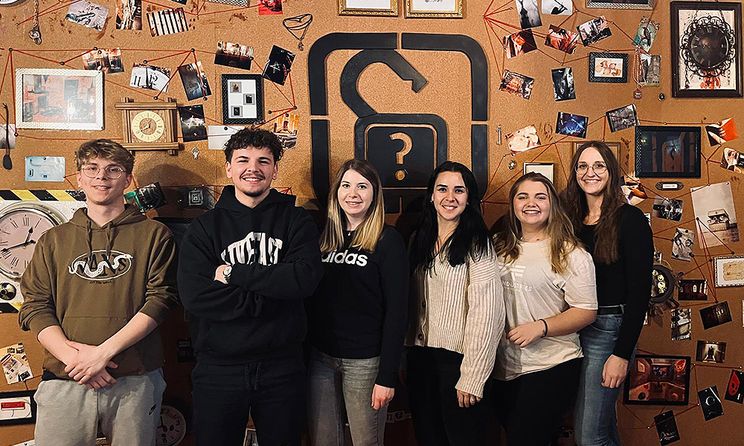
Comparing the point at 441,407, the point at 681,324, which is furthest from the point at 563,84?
the point at 441,407

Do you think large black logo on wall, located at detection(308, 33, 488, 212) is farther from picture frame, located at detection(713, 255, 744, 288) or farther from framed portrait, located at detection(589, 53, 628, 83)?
picture frame, located at detection(713, 255, 744, 288)

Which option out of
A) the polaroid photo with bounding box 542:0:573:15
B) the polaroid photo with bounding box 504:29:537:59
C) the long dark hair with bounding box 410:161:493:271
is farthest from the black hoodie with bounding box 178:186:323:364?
the polaroid photo with bounding box 542:0:573:15

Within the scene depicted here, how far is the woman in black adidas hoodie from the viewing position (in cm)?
201

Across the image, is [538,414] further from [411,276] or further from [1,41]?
[1,41]

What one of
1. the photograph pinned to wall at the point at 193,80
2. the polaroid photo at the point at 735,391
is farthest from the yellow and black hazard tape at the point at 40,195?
the polaroid photo at the point at 735,391

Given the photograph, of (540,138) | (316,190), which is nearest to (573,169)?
(540,138)

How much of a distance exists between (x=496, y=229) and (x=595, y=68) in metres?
0.94

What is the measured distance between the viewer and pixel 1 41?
7.91 feet

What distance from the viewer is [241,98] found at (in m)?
2.51

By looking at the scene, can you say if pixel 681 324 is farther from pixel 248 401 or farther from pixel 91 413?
pixel 91 413

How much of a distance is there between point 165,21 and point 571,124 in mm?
1976

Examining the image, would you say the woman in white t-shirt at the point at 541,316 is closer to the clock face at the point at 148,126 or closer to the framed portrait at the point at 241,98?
the framed portrait at the point at 241,98

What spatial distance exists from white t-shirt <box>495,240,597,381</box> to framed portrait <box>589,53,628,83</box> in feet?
3.49

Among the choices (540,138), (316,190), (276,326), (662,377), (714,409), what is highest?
(540,138)
